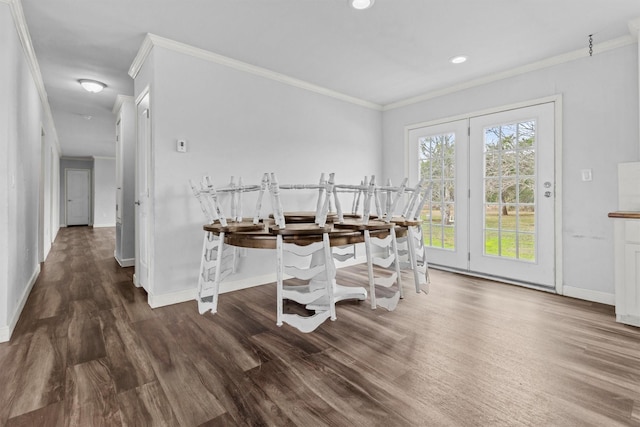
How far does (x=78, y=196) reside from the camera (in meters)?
10.2

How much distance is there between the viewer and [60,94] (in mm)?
4184

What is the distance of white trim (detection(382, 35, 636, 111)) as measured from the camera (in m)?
2.72

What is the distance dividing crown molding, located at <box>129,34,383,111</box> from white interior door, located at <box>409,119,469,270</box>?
1.38m

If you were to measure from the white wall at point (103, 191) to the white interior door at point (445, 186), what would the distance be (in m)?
10.0

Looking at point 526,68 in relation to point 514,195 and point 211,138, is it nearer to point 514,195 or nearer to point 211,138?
point 514,195

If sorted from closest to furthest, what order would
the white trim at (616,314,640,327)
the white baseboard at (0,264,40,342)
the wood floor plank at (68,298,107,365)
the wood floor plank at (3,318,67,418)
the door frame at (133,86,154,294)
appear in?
the wood floor plank at (3,318,67,418)
the wood floor plank at (68,298,107,365)
the white baseboard at (0,264,40,342)
the white trim at (616,314,640,327)
the door frame at (133,86,154,294)

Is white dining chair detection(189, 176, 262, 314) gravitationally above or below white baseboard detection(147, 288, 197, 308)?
above

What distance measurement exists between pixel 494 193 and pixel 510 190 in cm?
17

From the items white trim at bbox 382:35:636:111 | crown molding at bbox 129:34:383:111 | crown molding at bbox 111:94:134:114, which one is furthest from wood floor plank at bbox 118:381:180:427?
white trim at bbox 382:35:636:111

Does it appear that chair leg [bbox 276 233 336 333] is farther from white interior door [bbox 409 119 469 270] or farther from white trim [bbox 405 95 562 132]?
white trim [bbox 405 95 562 132]

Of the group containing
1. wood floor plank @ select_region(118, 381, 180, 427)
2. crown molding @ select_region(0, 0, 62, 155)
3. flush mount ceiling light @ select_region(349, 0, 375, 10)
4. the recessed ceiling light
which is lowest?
wood floor plank @ select_region(118, 381, 180, 427)

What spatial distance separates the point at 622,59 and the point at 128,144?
540 centimetres

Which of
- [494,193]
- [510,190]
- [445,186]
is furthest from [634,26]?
[445,186]

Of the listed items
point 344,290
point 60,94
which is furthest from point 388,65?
point 60,94
